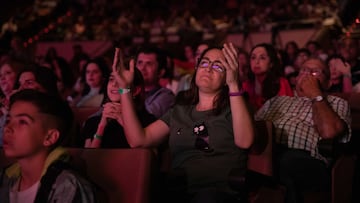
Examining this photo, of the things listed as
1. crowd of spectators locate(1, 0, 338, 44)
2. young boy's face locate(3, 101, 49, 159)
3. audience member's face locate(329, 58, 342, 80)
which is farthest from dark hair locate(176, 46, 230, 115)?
crowd of spectators locate(1, 0, 338, 44)

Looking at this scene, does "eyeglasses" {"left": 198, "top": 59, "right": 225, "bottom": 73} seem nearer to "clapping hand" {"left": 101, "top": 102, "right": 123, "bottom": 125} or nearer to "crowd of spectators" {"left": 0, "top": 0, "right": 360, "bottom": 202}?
"crowd of spectators" {"left": 0, "top": 0, "right": 360, "bottom": 202}

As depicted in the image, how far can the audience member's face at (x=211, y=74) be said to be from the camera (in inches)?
96.9

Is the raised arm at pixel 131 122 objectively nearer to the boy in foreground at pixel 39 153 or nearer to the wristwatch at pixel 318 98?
the boy in foreground at pixel 39 153

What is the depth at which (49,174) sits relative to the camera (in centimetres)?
188

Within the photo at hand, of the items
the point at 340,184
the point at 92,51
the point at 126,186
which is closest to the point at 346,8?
the point at 92,51

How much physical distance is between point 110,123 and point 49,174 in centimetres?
91

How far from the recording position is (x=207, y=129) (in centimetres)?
242

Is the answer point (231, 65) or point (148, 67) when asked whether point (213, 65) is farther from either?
point (148, 67)

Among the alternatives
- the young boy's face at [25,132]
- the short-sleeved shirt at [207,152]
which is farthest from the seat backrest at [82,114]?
the young boy's face at [25,132]

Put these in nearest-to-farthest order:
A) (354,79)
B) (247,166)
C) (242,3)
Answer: (247,166) → (354,79) → (242,3)

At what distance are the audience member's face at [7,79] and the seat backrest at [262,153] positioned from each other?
6.41 ft

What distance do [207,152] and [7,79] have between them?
75.7 inches

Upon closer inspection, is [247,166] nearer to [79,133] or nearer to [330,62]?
[79,133]

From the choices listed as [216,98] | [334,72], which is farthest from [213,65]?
[334,72]
